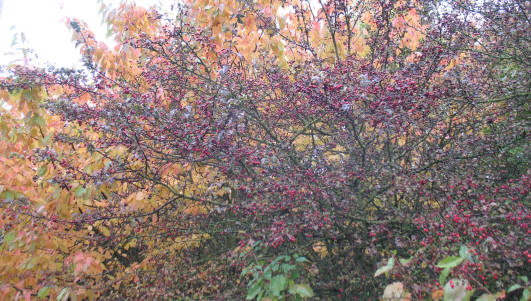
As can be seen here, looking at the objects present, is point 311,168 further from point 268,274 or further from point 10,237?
point 10,237

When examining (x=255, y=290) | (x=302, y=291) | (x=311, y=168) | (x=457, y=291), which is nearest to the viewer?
(x=457, y=291)

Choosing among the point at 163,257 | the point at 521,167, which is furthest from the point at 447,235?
the point at 163,257

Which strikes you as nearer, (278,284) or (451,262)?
(451,262)

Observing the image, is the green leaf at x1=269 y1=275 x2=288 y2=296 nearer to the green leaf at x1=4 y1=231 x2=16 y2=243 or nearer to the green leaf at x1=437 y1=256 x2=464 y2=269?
the green leaf at x1=437 y1=256 x2=464 y2=269

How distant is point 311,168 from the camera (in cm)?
261

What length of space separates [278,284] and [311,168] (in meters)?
0.94

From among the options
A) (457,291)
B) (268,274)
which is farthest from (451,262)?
(268,274)

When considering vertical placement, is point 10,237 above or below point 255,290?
above

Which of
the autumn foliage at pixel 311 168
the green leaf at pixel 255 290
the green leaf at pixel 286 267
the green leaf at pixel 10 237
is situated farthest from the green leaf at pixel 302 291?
the green leaf at pixel 10 237

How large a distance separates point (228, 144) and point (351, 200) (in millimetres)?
1035

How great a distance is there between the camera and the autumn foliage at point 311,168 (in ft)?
6.32

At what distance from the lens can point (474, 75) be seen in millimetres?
2855

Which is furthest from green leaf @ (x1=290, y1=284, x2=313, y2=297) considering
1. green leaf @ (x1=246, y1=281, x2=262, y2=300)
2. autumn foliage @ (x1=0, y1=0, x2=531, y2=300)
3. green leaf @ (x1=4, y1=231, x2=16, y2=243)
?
green leaf @ (x1=4, y1=231, x2=16, y2=243)

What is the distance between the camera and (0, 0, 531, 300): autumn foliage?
1927 mm
